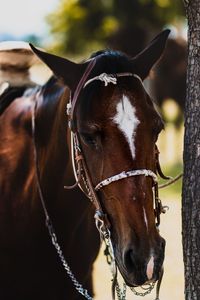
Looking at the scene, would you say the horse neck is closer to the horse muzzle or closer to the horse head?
the horse head

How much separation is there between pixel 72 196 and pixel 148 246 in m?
0.79

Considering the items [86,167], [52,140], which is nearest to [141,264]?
[86,167]

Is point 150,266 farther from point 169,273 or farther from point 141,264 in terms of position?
point 169,273

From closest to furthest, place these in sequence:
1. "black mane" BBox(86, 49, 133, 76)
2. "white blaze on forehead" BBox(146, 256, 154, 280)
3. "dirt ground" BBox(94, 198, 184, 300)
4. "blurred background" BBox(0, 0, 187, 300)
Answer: "white blaze on forehead" BBox(146, 256, 154, 280) < "black mane" BBox(86, 49, 133, 76) < "dirt ground" BBox(94, 198, 184, 300) < "blurred background" BBox(0, 0, 187, 300)

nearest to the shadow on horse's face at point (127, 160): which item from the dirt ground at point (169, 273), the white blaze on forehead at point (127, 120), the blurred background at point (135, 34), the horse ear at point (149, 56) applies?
the white blaze on forehead at point (127, 120)

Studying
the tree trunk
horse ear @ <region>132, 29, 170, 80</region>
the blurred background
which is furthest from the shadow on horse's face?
the blurred background

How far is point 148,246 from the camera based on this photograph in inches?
121

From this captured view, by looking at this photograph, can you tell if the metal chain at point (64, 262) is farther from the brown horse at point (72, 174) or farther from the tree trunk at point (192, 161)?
the tree trunk at point (192, 161)

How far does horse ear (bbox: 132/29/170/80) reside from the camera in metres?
3.50

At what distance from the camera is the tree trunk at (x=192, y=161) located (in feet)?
11.8

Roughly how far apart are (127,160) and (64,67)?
0.61 m

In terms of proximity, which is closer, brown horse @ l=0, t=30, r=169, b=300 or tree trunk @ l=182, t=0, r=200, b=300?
brown horse @ l=0, t=30, r=169, b=300

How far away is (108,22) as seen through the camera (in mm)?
22797

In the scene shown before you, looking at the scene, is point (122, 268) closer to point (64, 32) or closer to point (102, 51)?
point (102, 51)
